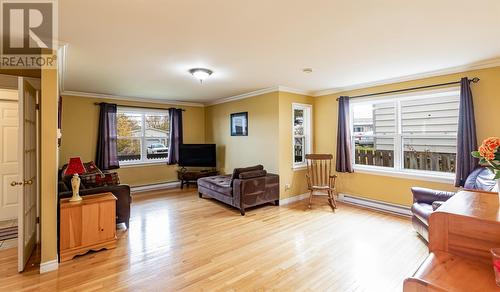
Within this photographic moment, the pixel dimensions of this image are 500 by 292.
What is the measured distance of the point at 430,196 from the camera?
3.23 m

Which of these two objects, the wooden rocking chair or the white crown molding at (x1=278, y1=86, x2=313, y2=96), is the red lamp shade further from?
the wooden rocking chair

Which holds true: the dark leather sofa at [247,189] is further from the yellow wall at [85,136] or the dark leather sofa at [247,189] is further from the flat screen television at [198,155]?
the yellow wall at [85,136]

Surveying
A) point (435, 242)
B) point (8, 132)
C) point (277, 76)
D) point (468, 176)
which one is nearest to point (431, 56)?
point (468, 176)

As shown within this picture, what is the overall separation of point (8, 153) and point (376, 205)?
628cm

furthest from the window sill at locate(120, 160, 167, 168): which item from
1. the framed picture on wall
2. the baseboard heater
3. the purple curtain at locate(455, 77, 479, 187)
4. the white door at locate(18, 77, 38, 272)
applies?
the purple curtain at locate(455, 77, 479, 187)

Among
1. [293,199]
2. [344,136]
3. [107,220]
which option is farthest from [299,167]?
[107,220]

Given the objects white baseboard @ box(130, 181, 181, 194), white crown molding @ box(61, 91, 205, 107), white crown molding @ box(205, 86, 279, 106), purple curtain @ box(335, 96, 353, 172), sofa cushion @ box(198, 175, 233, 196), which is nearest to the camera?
sofa cushion @ box(198, 175, 233, 196)

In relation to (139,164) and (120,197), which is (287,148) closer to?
(120,197)

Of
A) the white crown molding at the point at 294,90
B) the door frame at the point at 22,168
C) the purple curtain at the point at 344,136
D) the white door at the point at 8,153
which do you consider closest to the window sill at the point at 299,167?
the purple curtain at the point at 344,136

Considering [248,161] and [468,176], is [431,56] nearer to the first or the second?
[468,176]

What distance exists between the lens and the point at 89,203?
111 inches

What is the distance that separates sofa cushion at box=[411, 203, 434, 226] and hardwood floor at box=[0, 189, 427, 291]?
0.32 metres

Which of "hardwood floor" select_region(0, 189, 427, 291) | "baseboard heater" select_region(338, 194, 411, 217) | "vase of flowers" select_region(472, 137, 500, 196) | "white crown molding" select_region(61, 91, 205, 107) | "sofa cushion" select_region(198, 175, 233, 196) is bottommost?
"hardwood floor" select_region(0, 189, 427, 291)

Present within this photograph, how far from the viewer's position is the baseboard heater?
4.16 m
